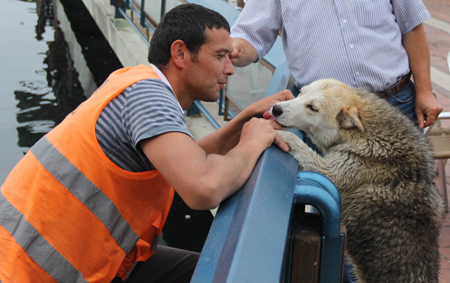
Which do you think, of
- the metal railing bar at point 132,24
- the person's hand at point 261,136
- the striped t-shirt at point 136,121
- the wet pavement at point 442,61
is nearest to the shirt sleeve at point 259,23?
the person's hand at point 261,136

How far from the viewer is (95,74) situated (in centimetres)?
863

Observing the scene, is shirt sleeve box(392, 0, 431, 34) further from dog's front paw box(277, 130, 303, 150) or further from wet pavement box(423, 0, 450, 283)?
wet pavement box(423, 0, 450, 283)

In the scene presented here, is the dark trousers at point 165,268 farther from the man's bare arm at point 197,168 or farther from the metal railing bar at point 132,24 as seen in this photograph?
the metal railing bar at point 132,24

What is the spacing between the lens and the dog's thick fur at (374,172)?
6.19ft

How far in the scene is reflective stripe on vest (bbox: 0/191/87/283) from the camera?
162cm

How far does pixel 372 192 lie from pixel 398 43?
1105 mm

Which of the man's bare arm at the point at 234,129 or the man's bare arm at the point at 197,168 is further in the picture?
the man's bare arm at the point at 234,129

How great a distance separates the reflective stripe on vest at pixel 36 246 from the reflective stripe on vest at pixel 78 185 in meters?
0.20

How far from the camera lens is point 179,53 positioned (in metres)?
1.94

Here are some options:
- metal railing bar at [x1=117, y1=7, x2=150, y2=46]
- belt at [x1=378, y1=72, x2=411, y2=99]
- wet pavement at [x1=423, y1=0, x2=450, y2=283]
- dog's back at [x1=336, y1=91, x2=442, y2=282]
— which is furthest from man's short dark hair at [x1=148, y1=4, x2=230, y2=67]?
metal railing bar at [x1=117, y1=7, x2=150, y2=46]

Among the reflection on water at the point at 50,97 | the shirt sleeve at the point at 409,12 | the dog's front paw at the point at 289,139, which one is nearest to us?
the dog's front paw at the point at 289,139

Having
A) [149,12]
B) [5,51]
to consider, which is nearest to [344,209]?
[149,12]

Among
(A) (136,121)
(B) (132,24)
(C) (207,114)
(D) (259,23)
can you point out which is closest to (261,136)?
(A) (136,121)

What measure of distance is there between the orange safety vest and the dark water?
9.65ft
